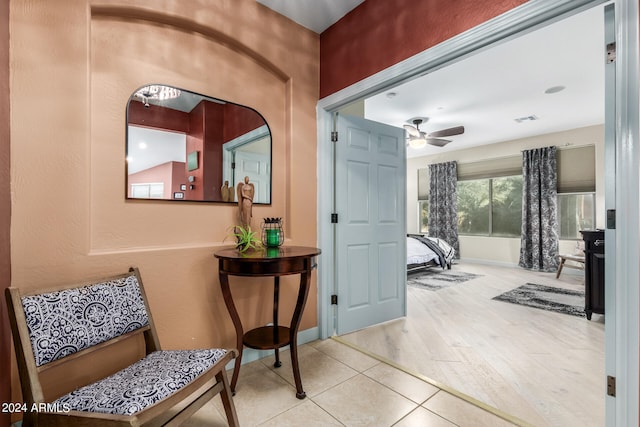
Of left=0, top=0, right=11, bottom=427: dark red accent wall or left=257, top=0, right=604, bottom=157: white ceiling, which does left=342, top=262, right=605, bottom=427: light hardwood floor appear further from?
left=257, top=0, right=604, bottom=157: white ceiling

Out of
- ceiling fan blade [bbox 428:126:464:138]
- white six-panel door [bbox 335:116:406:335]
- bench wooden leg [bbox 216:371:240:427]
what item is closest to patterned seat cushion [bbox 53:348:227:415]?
bench wooden leg [bbox 216:371:240:427]

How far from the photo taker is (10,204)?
4.71 feet

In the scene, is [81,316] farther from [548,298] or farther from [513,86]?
[548,298]

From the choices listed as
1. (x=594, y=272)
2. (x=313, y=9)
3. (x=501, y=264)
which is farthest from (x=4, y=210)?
(x=501, y=264)

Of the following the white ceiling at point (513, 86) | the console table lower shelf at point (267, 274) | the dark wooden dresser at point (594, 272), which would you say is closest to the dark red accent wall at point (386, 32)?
the white ceiling at point (513, 86)

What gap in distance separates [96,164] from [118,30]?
2.72ft

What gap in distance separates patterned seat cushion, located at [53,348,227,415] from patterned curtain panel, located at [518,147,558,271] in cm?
641

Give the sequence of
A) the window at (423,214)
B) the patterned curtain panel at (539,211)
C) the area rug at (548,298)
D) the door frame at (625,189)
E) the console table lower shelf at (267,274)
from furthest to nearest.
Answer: the window at (423,214) → the patterned curtain panel at (539,211) → the area rug at (548,298) → the console table lower shelf at (267,274) → the door frame at (625,189)

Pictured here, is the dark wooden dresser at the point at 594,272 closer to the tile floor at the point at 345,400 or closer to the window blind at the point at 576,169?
the tile floor at the point at 345,400

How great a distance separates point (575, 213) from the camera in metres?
5.55

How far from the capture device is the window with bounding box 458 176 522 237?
6.32 meters

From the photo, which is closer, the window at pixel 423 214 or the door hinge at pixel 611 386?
the door hinge at pixel 611 386

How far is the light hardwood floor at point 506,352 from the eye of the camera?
1775 millimetres

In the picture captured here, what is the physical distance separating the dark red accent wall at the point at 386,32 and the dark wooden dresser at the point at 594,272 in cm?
262
